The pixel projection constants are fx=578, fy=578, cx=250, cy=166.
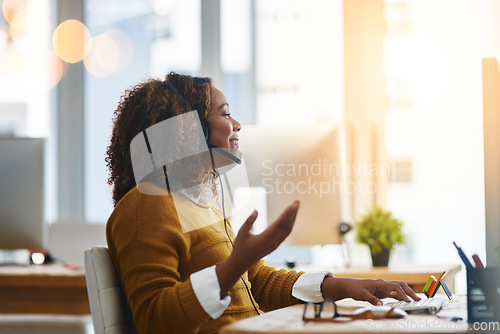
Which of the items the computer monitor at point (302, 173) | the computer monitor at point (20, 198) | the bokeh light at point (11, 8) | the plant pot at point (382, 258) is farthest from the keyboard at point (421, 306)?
the bokeh light at point (11, 8)

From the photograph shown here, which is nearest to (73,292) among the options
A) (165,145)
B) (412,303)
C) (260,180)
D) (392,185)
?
(260,180)

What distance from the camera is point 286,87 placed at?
3.29 metres

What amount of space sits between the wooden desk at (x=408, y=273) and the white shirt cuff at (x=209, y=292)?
→ 1.16 meters

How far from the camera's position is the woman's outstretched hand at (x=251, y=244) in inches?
36.7

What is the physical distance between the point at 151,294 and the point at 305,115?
2.28m

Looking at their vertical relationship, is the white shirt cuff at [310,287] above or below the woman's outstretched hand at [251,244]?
below

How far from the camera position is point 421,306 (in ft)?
3.60

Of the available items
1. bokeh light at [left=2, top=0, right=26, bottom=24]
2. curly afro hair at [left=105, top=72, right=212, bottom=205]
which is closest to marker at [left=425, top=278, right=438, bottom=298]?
curly afro hair at [left=105, top=72, right=212, bottom=205]

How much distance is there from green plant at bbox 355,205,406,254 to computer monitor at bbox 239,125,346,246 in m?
0.13

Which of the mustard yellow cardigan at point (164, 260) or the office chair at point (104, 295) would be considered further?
the office chair at point (104, 295)

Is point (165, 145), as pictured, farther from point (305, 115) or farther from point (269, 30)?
point (269, 30)

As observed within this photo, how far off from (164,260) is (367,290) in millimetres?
472

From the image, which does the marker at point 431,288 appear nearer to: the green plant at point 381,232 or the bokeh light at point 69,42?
the green plant at point 381,232

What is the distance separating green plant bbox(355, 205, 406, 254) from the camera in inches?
92.3
